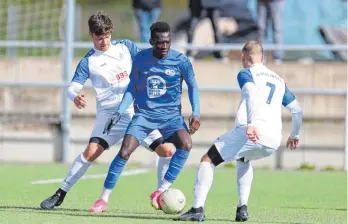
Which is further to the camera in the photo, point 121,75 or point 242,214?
point 121,75

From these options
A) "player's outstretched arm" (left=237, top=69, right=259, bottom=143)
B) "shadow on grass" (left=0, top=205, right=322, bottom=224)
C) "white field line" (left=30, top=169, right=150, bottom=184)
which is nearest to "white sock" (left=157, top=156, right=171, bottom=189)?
"shadow on grass" (left=0, top=205, right=322, bottom=224)

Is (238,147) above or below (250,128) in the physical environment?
below

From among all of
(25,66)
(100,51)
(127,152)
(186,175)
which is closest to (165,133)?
(127,152)

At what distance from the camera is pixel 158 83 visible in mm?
9914

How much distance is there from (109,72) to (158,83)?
0.78 meters

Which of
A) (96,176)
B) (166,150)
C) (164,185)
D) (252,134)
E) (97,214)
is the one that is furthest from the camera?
(96,176)

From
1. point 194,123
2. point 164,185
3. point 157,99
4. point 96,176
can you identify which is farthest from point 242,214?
point 96,176

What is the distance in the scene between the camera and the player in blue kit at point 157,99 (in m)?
9.87

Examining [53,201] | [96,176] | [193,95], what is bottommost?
[96,176]

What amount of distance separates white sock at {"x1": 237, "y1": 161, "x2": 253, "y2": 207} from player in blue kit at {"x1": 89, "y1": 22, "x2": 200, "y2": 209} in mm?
638

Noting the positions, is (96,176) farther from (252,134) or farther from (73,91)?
(252,134)

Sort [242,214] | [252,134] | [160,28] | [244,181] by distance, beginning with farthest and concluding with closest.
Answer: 1. [160,28]
2. [244,181]
3. [242,214]
4. [252,134]

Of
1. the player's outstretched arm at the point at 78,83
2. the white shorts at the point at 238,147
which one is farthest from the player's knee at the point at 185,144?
the player's outstretched arm at the point at 78,83

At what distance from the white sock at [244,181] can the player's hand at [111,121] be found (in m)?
1.25
